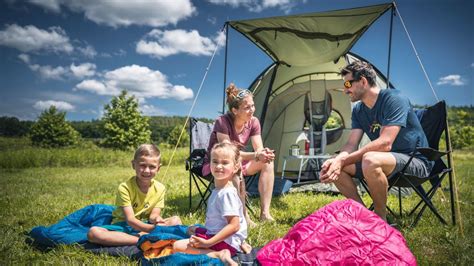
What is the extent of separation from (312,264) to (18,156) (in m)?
11.3

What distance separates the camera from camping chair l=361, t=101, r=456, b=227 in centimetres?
252

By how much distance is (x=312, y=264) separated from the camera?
159cm

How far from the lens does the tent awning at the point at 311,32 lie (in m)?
3.78

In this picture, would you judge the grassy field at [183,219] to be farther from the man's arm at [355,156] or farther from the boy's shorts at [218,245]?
the man's arm at [355,156]

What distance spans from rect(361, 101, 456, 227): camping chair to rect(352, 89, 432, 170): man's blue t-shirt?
0.13 metres

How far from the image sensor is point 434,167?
2.80 meters

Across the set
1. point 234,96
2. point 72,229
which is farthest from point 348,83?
point 72,229

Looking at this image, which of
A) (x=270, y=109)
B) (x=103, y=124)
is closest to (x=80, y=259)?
(x=270, y=109)

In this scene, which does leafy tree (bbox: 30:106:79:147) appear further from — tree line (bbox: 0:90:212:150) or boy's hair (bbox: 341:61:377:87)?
boy's hair (bbox: 341:61:377:87)

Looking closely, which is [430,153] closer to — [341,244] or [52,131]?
[341,244]

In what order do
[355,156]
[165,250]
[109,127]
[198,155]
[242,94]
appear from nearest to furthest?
1. [165,250]
2. [355,156]
3. [242,94]
4. [198,155]
5. [109,127]

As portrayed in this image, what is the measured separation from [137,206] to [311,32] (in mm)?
3066

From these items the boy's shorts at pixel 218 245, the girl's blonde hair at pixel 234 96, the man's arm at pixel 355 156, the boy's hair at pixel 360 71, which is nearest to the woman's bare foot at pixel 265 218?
the man's arm at pixel 355 156

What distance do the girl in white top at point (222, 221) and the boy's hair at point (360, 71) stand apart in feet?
4.56
